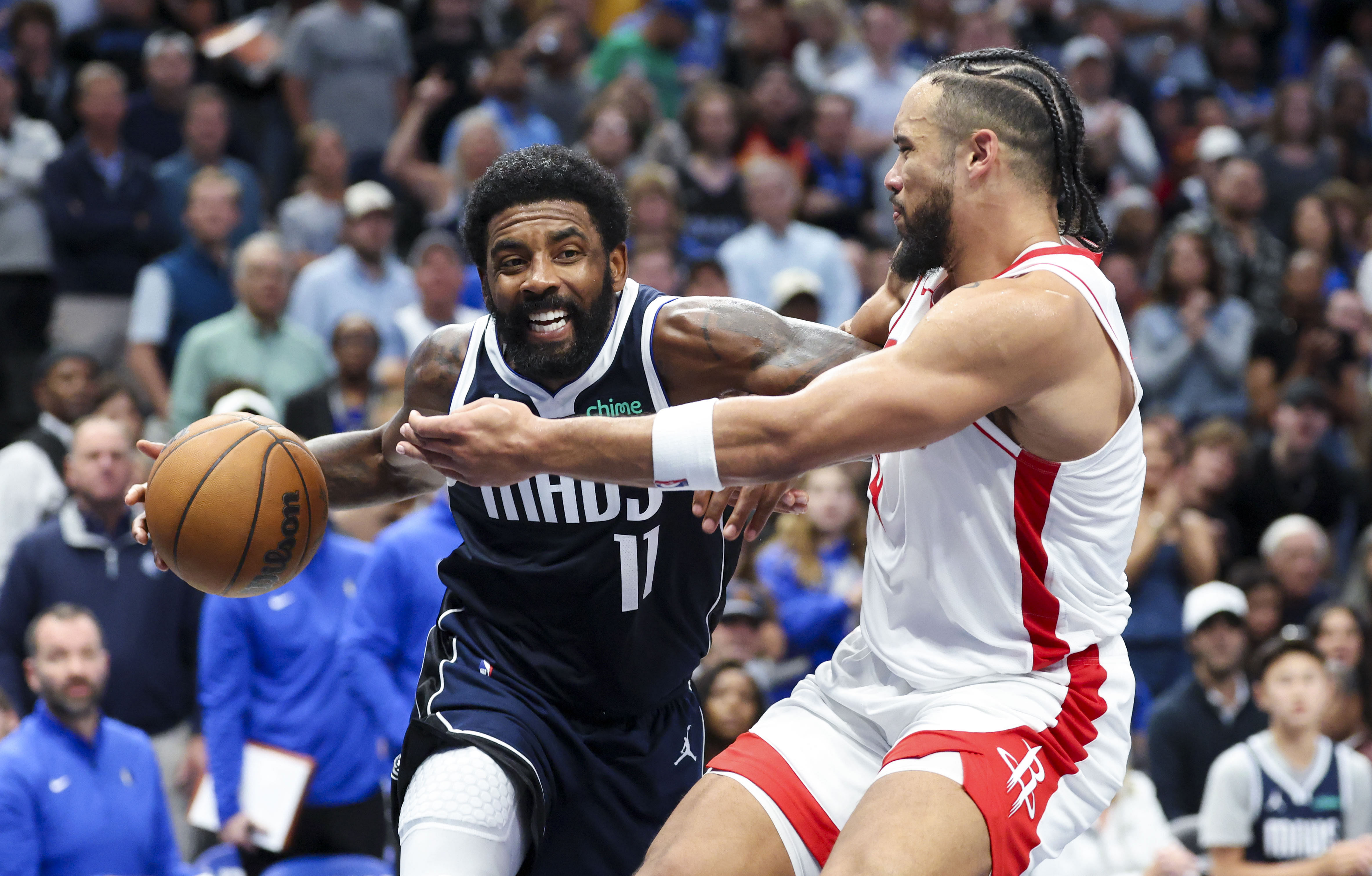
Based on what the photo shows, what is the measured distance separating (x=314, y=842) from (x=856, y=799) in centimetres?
373

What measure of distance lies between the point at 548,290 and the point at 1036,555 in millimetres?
1404

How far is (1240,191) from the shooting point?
11.6 meters

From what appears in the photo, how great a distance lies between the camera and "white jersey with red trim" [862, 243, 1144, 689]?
11.4 ft

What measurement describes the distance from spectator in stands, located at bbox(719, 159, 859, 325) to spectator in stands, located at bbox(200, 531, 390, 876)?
417cm

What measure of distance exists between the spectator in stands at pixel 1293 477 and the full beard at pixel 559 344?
6.69m

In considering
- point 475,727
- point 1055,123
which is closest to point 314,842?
point 475,727

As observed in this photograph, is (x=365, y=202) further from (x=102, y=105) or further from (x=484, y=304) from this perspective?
(x=102, y=105)

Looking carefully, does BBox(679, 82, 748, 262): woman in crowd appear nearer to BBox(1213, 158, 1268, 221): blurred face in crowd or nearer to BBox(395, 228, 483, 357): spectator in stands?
BBox(395, 228, 483, 357): spectator in stands

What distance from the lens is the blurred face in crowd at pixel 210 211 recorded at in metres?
9.27

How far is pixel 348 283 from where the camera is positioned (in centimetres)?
954

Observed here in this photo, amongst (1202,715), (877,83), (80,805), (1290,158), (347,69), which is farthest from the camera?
(1290,158)

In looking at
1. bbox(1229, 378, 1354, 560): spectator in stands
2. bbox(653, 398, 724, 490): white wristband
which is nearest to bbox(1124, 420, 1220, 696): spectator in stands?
bbox(1229, 378, 1354, 560): spectator in stands

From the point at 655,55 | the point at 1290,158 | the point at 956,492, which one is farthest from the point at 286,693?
the point at 1290,158

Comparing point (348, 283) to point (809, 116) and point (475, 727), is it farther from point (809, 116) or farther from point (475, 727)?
point (475, 727)
